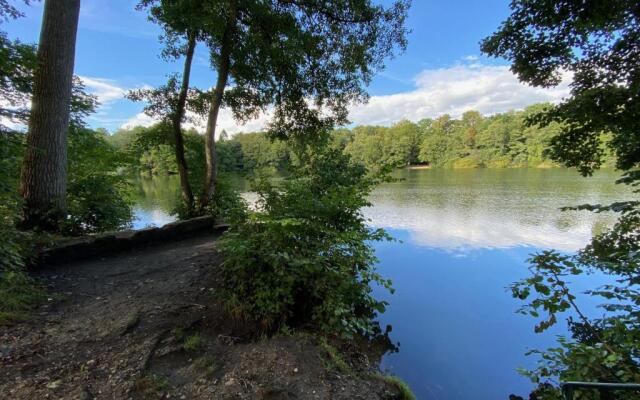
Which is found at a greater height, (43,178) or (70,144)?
(70,144)

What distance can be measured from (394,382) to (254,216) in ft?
6.58

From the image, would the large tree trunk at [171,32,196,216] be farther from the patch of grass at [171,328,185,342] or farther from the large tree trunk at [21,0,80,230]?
the patch of grass at [171,328,185,342]

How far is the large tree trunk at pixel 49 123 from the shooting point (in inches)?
181

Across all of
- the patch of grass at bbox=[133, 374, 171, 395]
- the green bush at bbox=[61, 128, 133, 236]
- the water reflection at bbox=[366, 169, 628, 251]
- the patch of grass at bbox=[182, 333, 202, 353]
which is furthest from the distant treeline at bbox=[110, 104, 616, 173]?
the patch of grass at bbox=[133, 374, 171, 395]

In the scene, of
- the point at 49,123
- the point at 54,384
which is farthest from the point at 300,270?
the point at 49,123

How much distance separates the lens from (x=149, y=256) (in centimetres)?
488

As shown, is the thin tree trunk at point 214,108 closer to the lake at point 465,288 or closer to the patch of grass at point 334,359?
the lake at point 465,288

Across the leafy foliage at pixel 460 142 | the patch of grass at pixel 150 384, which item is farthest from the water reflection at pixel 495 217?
the leafy foliage at pixel 460 142

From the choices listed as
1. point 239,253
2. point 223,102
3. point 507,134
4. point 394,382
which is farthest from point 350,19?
point 507,134

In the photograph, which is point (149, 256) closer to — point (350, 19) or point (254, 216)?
point (254, 216)

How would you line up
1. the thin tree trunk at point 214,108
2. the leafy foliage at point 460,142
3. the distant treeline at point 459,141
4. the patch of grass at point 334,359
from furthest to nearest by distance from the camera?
the leafy foliage at point 460,142
the distant treeline at point 459,141
the thin tree trunk at point 214,108
the patch of grass at point 334,359

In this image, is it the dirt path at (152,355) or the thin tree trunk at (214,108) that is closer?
the dirt path at (152,355)

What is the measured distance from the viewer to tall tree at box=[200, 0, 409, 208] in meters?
6.42

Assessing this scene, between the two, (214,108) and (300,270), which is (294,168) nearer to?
(214,108)
